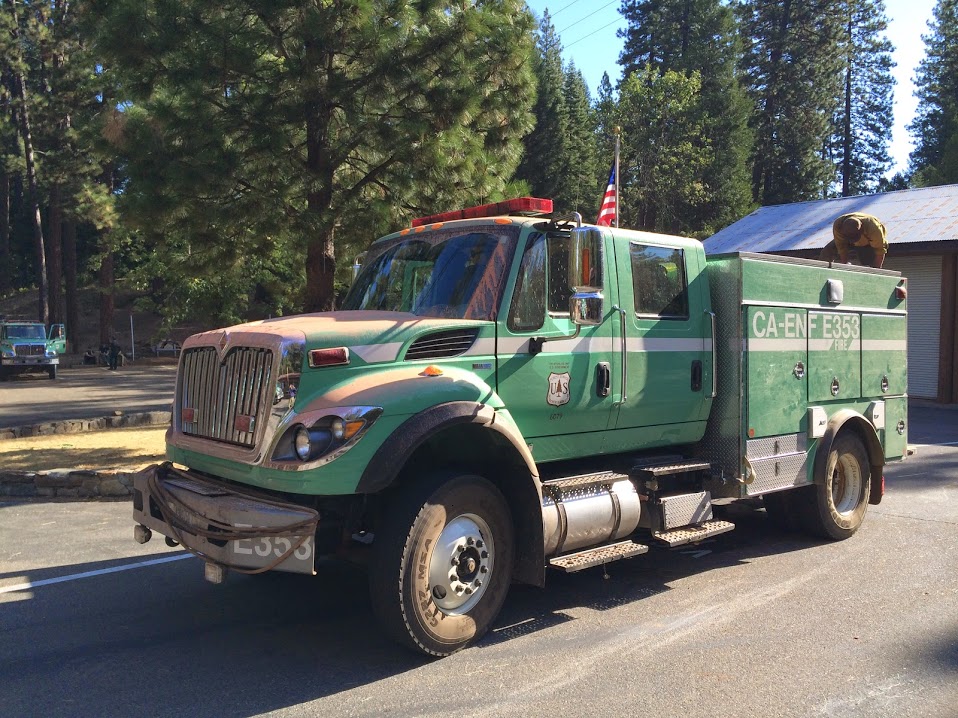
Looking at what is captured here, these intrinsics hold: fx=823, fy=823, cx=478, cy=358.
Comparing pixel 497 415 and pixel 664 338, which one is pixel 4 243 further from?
pixel 497 415

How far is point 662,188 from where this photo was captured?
40438 mm

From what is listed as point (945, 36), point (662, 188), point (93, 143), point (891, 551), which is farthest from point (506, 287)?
point (945, 36)

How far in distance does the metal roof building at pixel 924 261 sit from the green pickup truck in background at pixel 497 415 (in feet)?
46.7

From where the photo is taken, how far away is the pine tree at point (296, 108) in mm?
9766

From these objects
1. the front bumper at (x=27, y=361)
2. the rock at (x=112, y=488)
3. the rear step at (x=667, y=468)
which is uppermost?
the front bumper at (x=27, y=361)

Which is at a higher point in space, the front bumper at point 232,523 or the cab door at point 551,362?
the cab door at point 551,362

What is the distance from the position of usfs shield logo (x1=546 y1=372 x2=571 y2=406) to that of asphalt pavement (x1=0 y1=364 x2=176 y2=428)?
30.4 feet

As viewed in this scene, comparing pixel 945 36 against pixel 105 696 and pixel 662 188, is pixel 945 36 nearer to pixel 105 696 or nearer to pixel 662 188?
pixel 662 188

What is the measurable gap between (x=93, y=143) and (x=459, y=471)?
7.65 metres

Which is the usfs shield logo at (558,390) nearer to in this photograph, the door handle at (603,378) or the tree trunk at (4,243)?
the door handle at (603,378)

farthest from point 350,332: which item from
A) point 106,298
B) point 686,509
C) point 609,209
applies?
point 106,298

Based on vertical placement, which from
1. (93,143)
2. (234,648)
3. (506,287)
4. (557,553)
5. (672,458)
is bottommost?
(234,648)

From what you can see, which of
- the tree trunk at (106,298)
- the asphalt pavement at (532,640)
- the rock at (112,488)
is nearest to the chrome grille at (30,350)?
the tree trunk at (106,298)

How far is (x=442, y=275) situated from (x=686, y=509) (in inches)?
98.6
